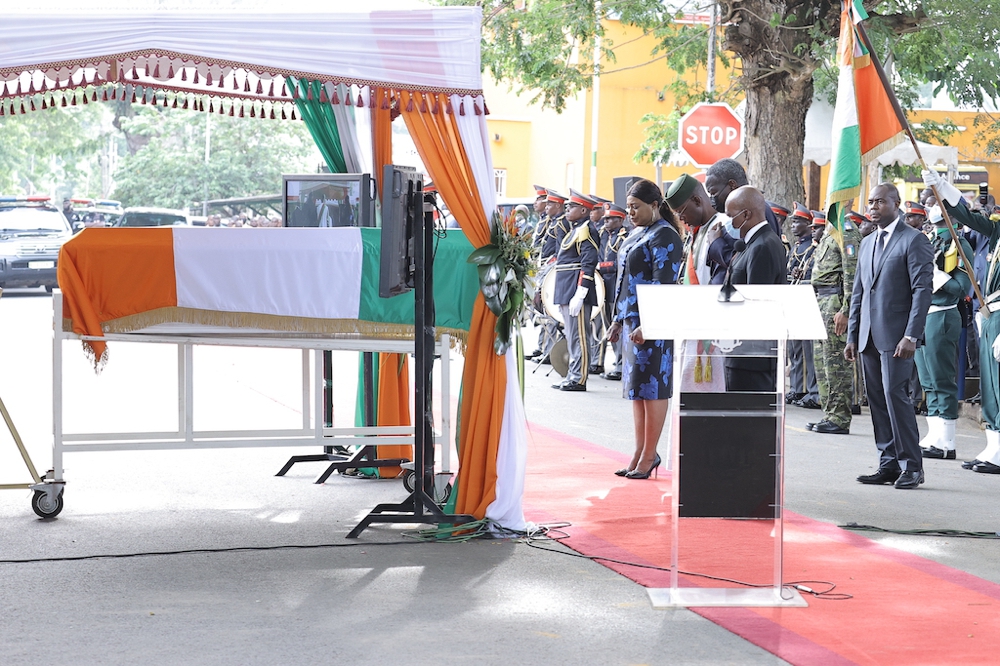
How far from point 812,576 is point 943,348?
5179mm

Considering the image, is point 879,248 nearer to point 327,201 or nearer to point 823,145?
→ point 327,201

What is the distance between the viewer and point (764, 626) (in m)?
5.33

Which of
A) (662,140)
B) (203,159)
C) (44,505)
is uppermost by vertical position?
(203,159)

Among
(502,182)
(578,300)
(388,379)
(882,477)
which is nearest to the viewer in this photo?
(388,379)

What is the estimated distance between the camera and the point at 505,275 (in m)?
7.04

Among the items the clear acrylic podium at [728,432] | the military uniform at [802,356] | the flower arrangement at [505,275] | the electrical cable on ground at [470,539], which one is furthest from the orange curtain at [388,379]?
the military uniform at [802,356]

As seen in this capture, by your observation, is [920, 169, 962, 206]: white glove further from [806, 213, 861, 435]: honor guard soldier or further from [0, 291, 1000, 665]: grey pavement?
[0, 291, 1000, 665]: grey pavement

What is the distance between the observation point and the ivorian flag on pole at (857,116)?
8.12 metres

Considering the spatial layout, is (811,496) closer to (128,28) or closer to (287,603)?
(287,603)

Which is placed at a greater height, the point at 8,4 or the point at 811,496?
the point at 8,4

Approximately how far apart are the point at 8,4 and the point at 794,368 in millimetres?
9648

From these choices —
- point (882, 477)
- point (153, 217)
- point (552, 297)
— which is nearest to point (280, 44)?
point (882, 477)

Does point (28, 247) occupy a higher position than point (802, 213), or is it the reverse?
point (802, 213)

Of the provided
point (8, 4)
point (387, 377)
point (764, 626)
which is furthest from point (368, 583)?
point (8, 4)
